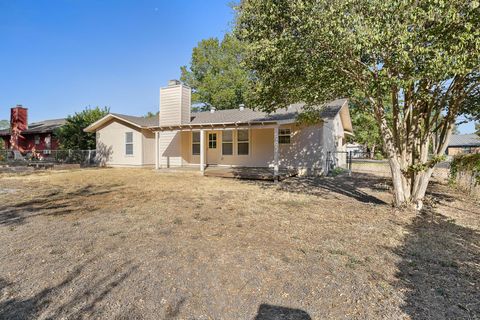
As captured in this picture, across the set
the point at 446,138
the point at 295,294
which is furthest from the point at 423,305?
the point at 446,138

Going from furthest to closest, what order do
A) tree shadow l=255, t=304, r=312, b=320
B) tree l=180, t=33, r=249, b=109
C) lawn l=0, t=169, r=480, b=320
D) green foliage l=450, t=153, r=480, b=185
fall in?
tree l=180, t=33, r=249, b=109 → green foliage l=450, t=153, r=480, b=185 → lawn l=0, t=169, r=480, b=320 → tree shadow l=255, t=304, r=312, b=320

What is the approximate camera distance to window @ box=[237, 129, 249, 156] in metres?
14.9

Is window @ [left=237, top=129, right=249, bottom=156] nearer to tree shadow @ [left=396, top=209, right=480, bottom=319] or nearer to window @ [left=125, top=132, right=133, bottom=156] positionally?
window @ [left=125, top=132, right=133, bottom=156]

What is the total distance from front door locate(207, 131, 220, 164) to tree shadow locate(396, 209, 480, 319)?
11555 millimetres

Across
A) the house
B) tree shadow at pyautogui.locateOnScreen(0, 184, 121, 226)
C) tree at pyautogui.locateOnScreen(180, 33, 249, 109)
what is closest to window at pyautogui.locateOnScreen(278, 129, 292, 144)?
tree shadow at pyautogui.locateOnScreen(0, 184, 121, 226)

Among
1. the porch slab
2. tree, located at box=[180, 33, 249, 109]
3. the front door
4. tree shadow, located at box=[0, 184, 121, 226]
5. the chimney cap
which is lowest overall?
tree shadow, located at box=[0, 184, 121, 226]

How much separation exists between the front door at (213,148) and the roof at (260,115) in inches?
30.0

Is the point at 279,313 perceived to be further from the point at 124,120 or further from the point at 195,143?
the point at 124,120

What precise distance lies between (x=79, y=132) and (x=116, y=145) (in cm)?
428

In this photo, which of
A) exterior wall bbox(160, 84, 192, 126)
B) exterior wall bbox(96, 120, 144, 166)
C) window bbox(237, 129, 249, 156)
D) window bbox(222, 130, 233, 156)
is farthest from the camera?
exterior wall bbox(96, 120, 144, 166)

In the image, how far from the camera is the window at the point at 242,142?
14891 mm

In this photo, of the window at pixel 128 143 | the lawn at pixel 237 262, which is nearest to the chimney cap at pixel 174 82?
the window at pixel 128 143

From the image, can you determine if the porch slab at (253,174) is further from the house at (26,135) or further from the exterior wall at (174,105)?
the house at (26,135)

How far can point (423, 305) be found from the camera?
2.57m
